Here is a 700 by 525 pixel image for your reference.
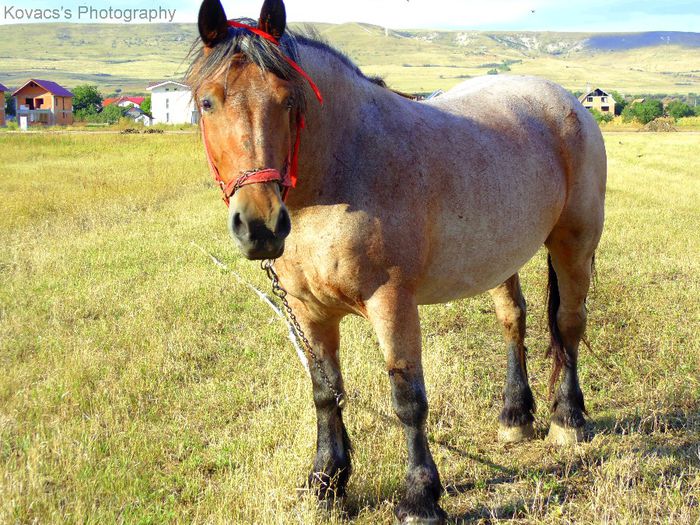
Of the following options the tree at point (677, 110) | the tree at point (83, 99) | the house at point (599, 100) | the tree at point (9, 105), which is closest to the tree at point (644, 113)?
the tree at point (677, 110)

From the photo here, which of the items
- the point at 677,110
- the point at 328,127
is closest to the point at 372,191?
the point at 328,127

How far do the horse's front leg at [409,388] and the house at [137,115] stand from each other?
3265 inches

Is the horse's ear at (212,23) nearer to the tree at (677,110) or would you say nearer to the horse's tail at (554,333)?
the horse's tail at (554,333)

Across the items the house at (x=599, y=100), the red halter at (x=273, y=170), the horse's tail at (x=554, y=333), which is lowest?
the horse's tail at (x=554, y=333)

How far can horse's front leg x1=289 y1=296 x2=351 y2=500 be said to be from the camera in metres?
3.79

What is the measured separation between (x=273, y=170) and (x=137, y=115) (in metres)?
101

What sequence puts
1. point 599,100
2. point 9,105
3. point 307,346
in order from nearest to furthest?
point 307,346, point 599,100, point 9,105

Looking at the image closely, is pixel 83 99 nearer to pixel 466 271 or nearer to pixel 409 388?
pixel 466 271

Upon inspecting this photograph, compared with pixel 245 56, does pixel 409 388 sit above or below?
below

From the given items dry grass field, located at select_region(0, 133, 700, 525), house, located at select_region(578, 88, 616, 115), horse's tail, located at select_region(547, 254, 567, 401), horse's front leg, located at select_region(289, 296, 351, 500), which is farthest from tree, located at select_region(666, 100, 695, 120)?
horse's front leg, located at select_region(289, 296, 351, 500)

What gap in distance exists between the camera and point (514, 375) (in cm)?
507

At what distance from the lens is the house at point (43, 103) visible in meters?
86.6

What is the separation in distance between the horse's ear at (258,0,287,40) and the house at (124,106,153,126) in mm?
82840

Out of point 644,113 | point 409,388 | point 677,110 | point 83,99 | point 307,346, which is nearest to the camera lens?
point 409,388
